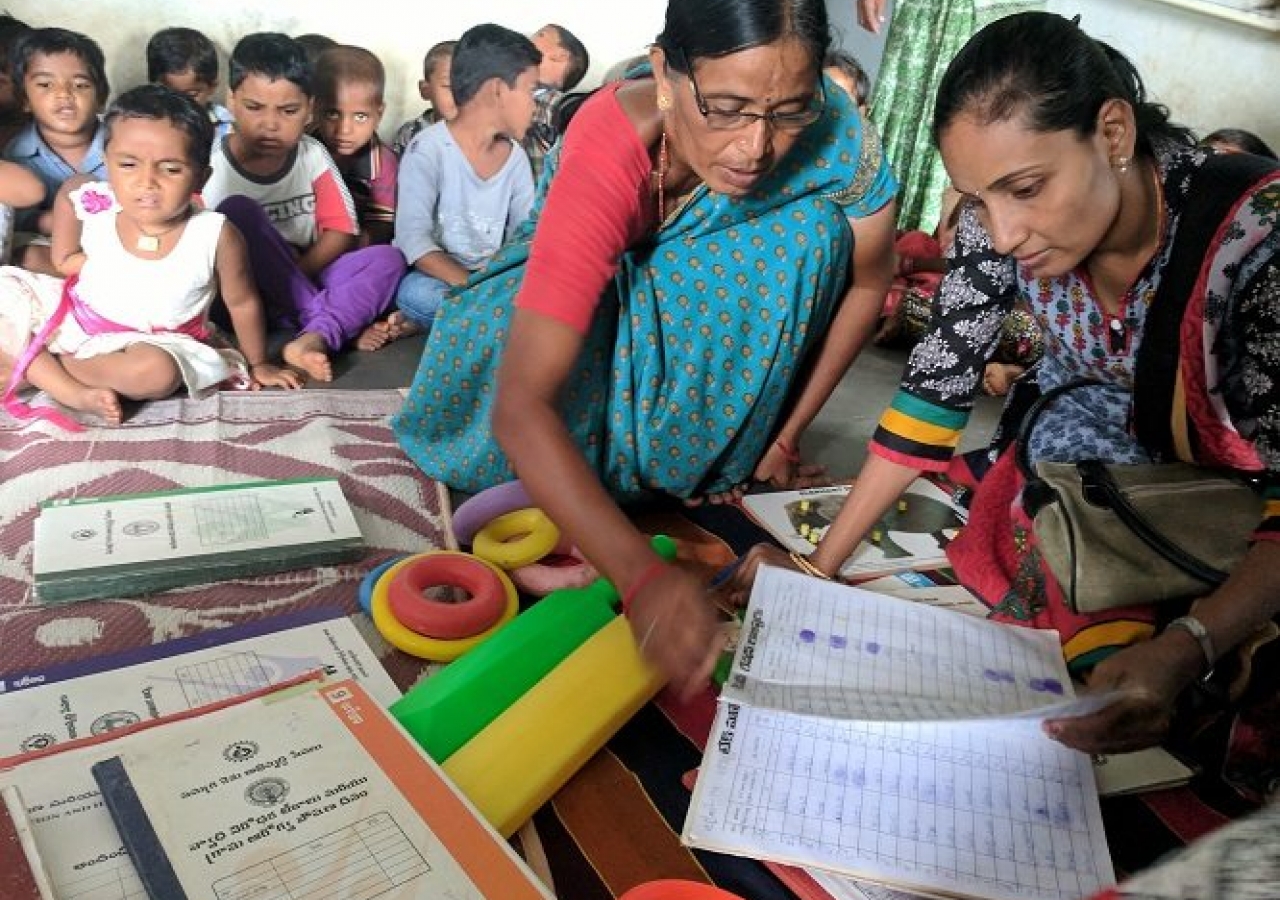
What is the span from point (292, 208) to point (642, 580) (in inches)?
79.1

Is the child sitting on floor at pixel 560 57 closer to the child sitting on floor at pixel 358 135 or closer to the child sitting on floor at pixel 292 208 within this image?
the child sitting on floor at pixel 358 135

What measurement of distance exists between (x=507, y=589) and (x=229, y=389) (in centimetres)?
101

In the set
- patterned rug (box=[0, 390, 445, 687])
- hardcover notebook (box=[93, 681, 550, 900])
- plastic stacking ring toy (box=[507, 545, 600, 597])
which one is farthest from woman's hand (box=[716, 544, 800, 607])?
hardcover notebook (box=[93, 681, 550, 900])

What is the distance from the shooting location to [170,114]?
Result: 1863 mm

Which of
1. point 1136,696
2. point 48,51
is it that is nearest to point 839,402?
point 1136,696

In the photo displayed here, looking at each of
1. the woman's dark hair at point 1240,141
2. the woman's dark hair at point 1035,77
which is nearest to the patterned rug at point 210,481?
the woman's dark hair at point 1035,77

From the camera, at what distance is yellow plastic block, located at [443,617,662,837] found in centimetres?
90

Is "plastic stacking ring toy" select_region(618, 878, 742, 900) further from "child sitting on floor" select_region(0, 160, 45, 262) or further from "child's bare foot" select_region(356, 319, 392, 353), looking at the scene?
"child sitting on floor" select_region(0, 160, 45, 262)

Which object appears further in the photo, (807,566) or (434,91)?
(434,91)

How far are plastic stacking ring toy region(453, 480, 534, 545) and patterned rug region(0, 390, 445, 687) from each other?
9 cm

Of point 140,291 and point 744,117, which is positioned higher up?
point 744,117

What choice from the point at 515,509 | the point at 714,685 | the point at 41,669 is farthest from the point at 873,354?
the point at 41,669

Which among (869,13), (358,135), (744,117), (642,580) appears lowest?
(642,580)

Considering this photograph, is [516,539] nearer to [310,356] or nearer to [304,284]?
[310,356]
